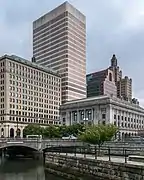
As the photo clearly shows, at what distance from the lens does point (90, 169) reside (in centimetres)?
3834

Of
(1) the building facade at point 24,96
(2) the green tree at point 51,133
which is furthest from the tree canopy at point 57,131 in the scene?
(1) the building facade at point 24,96

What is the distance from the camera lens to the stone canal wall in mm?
29922

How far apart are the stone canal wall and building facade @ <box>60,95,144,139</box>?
111m

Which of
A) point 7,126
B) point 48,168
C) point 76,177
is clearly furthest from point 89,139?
point 7,126

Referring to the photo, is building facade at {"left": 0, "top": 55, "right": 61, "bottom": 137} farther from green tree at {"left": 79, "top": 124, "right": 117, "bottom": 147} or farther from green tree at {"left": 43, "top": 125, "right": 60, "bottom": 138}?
green tree at {"left": 79, "top": 124, "right": 117, "bottom": 147}

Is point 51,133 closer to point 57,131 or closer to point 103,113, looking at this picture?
point 57,131

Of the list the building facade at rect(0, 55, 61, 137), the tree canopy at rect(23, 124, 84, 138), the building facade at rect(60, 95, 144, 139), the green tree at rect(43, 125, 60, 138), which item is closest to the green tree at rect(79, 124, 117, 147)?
the tree canopy at rect(23, 124, 84, 138)

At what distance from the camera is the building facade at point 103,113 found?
16975 cm

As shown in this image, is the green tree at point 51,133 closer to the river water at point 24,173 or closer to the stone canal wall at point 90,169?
the river water at point 24,173

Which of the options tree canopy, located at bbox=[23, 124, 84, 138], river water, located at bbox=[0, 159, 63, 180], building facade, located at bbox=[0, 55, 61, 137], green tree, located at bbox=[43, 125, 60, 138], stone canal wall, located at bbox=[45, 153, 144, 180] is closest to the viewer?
stone canal wall, located at bbox=[45, 153, 144, 180]

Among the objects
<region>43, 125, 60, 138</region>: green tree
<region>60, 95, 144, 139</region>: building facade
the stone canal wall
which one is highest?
<region>60, 95, 144, 139</region>: building facade

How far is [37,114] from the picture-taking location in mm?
179750

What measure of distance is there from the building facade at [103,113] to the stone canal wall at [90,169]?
11119 centimetres

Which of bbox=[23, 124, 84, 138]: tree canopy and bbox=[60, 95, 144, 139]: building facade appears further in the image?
bbox=[60, 95, 144, 139]: building facade
